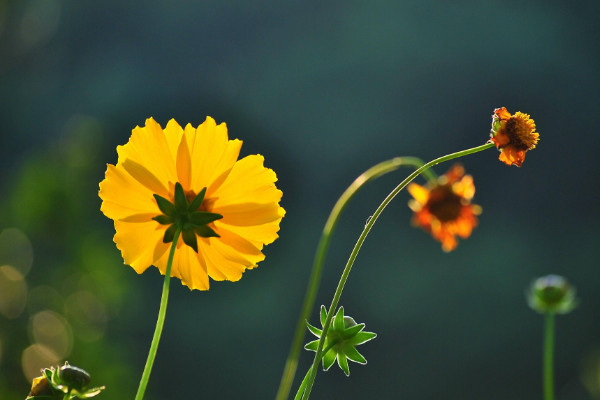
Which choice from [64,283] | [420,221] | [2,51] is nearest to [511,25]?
[2,51]

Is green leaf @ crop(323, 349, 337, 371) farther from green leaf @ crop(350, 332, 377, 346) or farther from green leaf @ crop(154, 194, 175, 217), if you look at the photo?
green leaf @ crop(154, 194, 175, 217)

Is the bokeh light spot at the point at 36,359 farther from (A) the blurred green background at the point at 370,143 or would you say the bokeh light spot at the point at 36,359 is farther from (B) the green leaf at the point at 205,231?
(A) the blurred green background at the point at 370,143

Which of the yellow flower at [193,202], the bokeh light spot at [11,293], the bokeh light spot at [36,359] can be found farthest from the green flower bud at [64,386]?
the bokeh light spot at [11,293]

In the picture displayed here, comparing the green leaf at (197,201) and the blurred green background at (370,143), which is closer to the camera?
the green leaf at (197,201)

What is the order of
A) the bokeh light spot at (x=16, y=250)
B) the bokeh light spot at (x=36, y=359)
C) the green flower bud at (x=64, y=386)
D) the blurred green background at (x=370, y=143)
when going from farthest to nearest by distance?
the blurred green background at (x=370, y=143)
the bokeh light spot at (x=16, y=250)
the bokeh light spot at (x=36, y=359)
the green flower bud at (x=64, y=386)

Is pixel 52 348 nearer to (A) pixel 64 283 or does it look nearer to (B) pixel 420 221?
(A) pixel 64 283
